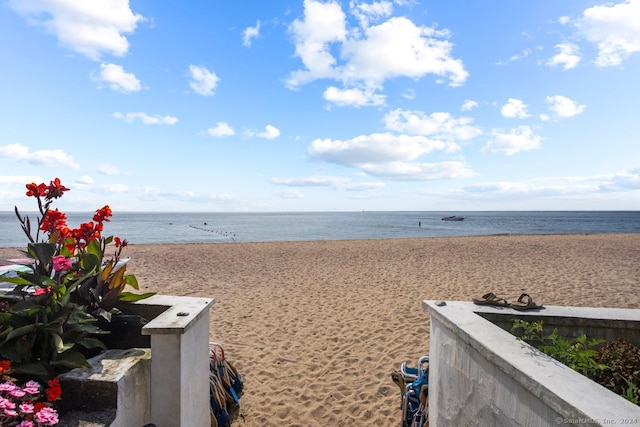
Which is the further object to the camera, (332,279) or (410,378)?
(332,279)

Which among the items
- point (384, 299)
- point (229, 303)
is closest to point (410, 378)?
point (384, 299)

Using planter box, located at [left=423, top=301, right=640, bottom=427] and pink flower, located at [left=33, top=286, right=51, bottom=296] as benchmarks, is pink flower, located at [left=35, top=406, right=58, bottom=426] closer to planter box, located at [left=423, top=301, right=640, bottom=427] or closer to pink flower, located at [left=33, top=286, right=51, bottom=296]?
pink flower, located at [left=33, top=286, right=51, bottom=296]

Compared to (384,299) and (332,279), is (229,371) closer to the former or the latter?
(384,299)

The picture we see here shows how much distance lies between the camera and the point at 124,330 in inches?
107

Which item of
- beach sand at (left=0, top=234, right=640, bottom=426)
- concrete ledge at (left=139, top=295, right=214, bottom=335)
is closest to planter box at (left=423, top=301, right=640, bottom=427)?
beach sand at (left=0, top=234, right=640, bottom=426)

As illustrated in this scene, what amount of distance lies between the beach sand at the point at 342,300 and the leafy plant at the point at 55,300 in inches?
77.2

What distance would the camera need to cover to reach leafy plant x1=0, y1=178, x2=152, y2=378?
1.92 metres

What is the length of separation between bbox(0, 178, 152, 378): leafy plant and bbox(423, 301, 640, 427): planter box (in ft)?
7.20

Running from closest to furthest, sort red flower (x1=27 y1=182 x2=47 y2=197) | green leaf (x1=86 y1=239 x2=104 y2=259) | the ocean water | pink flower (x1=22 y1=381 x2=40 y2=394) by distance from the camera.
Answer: pink flower (x1=22 y1=381 x2=40 y2=394), red flower (x1=27 y1=182 x2=47 y2=197), green leaf (x1=86 y1=239 x2=104 y2=259), the ocean water

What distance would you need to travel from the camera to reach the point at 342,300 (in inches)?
316

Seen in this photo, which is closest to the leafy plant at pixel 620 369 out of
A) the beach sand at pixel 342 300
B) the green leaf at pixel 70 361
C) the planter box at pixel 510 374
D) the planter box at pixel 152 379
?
the planter box at pixel 510 374

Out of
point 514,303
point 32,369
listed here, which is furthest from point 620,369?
point 32,369

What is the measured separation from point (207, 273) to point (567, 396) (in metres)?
11.8

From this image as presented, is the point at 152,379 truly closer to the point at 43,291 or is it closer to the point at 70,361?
the point at 70,361
